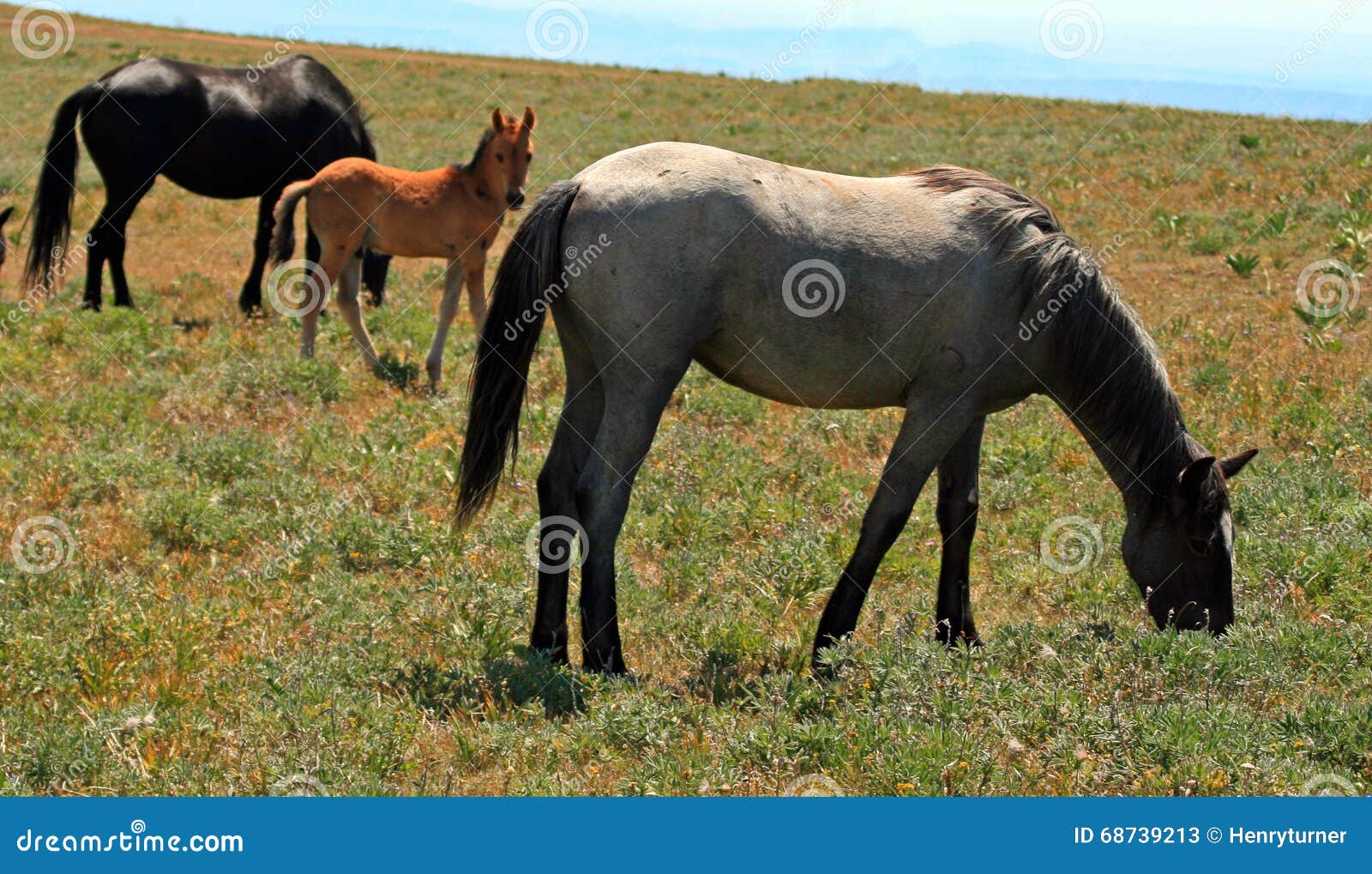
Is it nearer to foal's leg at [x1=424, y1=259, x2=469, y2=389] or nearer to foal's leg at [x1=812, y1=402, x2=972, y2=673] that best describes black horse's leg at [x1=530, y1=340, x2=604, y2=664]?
foal's leg at [x1=812, y1=402, x2=972, y2=673]

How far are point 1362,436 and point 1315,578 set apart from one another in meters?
2.66

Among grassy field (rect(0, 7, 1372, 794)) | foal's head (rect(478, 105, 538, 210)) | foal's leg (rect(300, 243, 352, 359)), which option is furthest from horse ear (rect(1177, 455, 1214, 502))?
foal's leg (rect(300, 243, 352, 359))

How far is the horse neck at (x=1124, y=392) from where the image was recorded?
5.57 m

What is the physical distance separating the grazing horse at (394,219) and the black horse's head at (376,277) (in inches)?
91.6

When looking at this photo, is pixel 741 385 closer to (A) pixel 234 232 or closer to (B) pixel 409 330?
(B) pixel 409 330

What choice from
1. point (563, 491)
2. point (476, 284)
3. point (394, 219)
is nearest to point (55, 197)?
point (394, 219)

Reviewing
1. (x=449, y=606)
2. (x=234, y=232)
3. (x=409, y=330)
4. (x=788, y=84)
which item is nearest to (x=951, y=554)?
(x=449, y=606)

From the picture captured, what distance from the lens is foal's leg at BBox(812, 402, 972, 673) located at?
217 inches

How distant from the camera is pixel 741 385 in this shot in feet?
19.1
